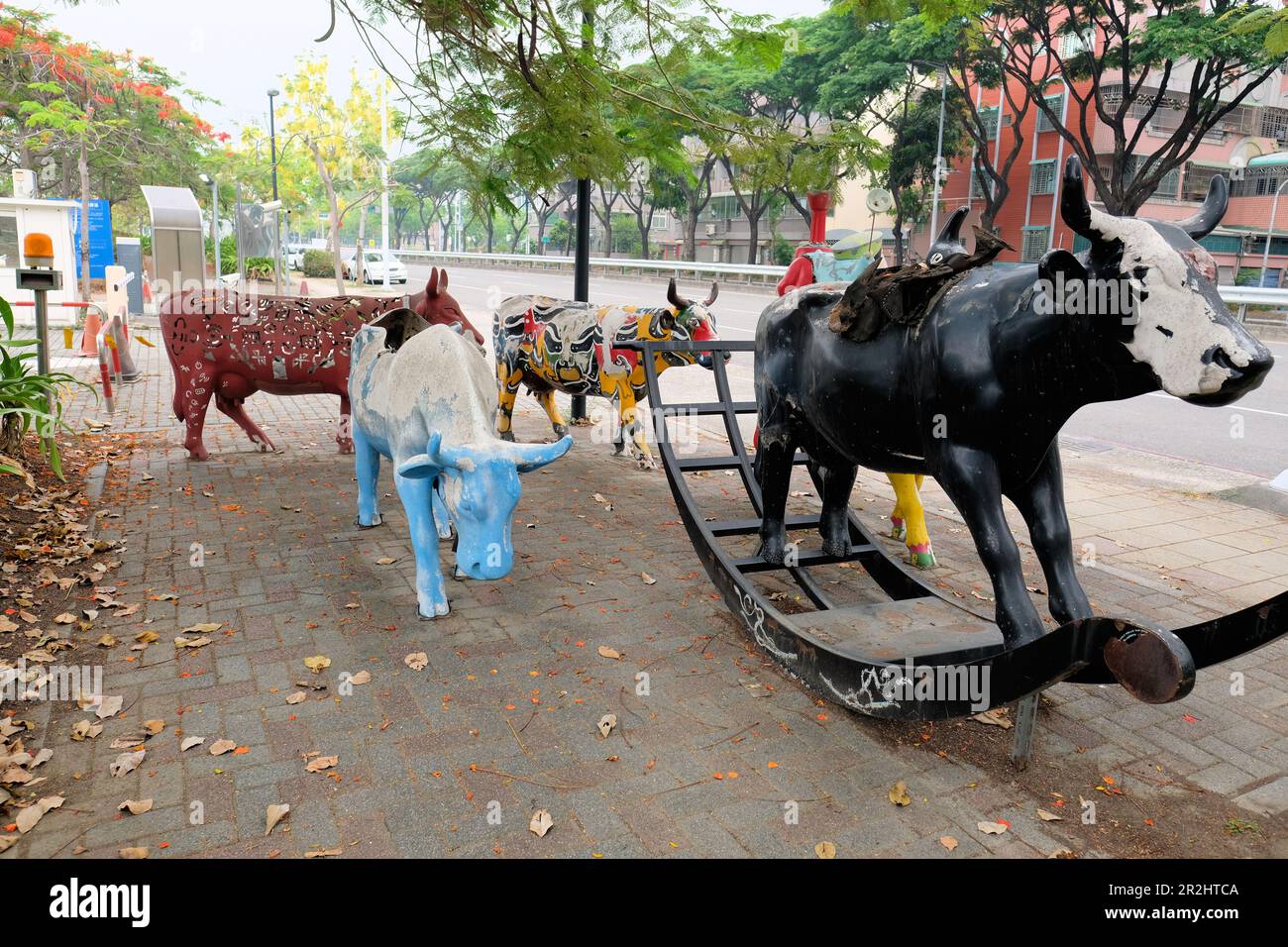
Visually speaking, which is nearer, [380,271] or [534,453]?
[534,453]

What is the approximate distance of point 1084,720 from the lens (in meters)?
3.67

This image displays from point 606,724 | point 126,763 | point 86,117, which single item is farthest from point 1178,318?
point 86,117

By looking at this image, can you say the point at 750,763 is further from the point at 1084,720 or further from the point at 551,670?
the point at 1084,720

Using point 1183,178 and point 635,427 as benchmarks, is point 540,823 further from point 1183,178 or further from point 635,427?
point 1183,178

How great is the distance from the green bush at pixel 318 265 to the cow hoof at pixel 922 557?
36.8 metres

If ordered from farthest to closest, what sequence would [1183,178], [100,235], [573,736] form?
1. [1183,178]
2. [100,235]
3. [573,736]

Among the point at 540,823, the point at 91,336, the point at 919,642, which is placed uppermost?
the point at 91,336

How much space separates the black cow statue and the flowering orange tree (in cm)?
1840

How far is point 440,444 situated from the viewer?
3961 millimetres

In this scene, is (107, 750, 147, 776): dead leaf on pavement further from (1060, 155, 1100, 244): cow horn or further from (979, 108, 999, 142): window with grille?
(979, 108, 999, 142): window with grille

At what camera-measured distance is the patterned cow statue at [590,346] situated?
7145 millimetres

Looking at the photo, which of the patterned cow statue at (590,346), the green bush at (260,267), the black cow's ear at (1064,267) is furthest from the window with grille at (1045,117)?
the black cow's ear at (1064,267)

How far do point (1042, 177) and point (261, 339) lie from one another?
3383 centimetres

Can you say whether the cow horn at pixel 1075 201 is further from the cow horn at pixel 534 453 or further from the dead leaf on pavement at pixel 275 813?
the dead leaf on pavement at pixel 275 813
